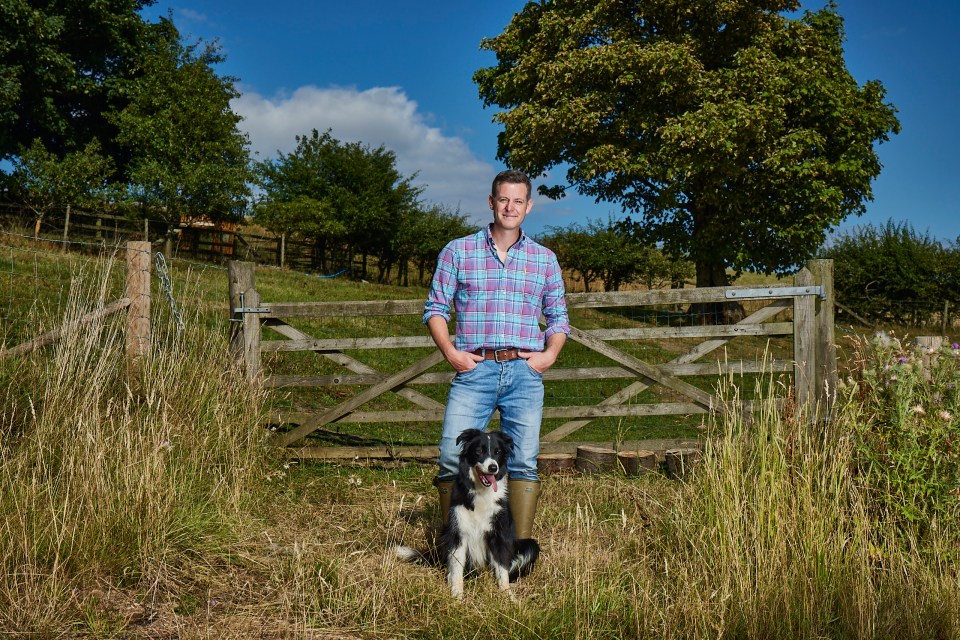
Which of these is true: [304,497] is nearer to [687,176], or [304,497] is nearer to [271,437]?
[271,437]

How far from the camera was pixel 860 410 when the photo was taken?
167 inches

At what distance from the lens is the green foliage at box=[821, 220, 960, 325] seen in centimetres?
2728

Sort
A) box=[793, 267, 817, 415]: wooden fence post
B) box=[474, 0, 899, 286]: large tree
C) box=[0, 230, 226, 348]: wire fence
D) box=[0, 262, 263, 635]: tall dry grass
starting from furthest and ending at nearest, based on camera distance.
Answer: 1. box=[474, 0, 899, 286]: large tree
2. box=[793, 267, 817, 415]: wooden fence post
3. box=[0, 230, 226, 348]: wire fence
4. box=[0, 262, 263, 635]: tall dry grass

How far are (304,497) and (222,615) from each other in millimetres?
1994

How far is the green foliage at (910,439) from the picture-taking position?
4.00 meters

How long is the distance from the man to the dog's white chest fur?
293mm

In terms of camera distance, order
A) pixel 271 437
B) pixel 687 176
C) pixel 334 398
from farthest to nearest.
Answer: pixel 687 176 < pixel 334 398 < pixel 271 437

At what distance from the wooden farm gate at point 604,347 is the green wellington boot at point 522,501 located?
2324 mm

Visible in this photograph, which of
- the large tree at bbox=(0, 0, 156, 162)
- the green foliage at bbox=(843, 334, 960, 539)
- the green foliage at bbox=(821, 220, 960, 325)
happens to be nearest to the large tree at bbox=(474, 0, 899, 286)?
the green foliage at bbox=(821, 220, 960, 325)

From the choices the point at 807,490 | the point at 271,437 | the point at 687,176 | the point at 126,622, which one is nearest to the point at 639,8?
the point at 687,176

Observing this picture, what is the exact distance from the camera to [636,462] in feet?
21.1

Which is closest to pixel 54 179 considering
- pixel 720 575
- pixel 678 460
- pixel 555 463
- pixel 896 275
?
pixel 555 463

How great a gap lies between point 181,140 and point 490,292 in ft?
80.6

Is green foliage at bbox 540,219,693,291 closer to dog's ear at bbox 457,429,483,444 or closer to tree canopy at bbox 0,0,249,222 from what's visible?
tree canopy at bbox 0,0,249,222
